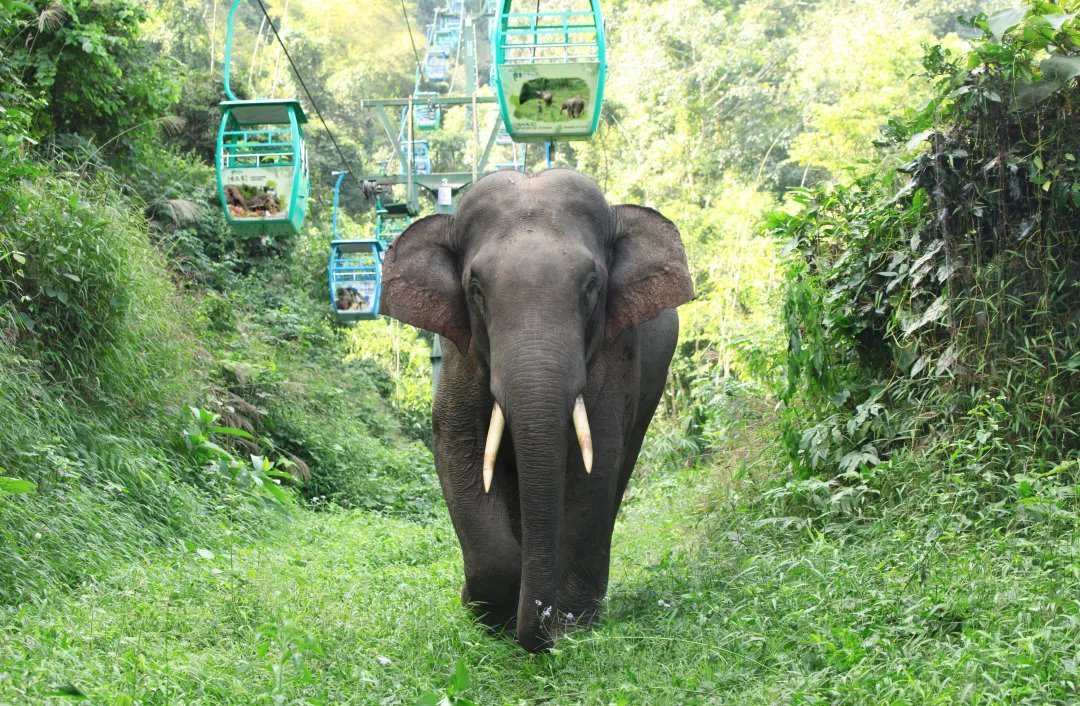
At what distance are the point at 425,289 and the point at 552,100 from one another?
706 centimetres

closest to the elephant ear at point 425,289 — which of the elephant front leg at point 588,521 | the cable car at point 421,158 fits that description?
the elephant front leg at point 588,521

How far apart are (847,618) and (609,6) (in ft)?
123

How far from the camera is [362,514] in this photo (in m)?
12.6

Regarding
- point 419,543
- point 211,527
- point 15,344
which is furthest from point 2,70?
point 419,543

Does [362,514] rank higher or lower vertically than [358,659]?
lower

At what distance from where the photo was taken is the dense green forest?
4562mm

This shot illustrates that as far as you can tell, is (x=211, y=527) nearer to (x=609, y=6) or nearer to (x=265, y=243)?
(x=265, y=243)

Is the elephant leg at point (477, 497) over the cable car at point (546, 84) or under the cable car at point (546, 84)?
under

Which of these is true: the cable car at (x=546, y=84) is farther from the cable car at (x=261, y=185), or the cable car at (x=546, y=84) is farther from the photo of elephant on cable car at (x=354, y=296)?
the photo of elephant on cable car at (x=354, y=296)

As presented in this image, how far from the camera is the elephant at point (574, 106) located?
12.5 meters

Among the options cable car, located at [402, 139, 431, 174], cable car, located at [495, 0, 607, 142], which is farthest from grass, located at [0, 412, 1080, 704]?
cable car, located at [402, 139, 431, 174]

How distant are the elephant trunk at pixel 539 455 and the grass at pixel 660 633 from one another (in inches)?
9.4

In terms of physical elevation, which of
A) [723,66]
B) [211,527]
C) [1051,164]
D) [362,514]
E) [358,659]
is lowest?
[362,514]

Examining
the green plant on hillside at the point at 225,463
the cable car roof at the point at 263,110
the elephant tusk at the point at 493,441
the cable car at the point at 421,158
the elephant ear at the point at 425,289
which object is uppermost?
the cable car roof at the point at 263,110
